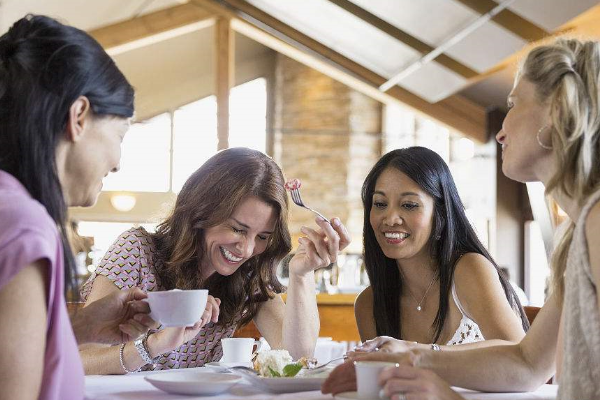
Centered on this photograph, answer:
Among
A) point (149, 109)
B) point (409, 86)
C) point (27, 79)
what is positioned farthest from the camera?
point (149, 109)

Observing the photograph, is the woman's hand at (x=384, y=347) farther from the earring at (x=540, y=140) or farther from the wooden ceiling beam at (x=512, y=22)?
the wooden ceiling beam at (x=512, y=22)

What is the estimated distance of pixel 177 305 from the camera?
64.6 inches

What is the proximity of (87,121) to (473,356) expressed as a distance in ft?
3.17

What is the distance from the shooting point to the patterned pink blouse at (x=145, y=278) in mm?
2408

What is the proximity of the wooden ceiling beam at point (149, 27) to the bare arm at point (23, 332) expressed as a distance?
785 centimetres

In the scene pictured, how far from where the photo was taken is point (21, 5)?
27.1ft

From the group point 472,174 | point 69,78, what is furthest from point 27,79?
point 472,174

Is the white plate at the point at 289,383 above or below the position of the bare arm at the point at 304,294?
below

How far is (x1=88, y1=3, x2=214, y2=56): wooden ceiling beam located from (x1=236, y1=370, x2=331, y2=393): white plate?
24.6 ft

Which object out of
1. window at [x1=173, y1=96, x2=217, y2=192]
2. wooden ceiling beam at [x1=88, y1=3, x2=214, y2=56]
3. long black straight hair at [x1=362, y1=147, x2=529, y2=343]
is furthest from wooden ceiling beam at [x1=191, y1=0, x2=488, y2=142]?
long black straight hair at [x1=362, y1=147, x2=529, y2=343]

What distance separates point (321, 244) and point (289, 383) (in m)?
0.85

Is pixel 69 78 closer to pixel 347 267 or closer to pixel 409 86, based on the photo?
pixel 409 86

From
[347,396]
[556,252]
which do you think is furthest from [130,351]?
[556,252]

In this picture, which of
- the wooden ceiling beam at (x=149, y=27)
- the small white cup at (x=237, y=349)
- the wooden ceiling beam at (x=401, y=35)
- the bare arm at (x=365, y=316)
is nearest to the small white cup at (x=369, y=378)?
the small white cup at (x=237, y=349)
